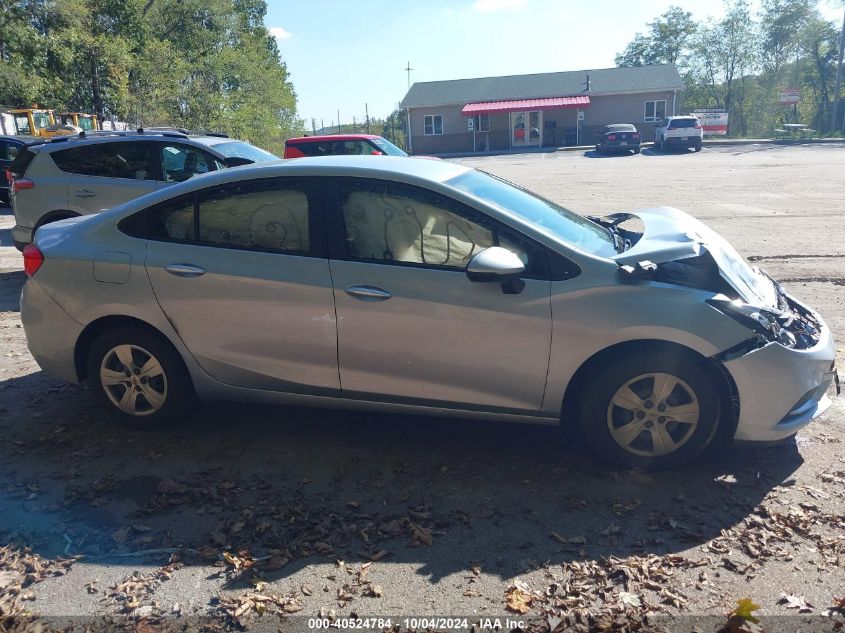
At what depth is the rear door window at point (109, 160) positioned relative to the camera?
8.85 meters

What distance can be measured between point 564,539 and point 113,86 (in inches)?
1342

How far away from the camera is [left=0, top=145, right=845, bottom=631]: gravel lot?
296cm

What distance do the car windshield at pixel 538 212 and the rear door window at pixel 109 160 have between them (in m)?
5.59

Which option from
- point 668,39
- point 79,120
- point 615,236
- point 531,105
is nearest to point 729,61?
point 668,39

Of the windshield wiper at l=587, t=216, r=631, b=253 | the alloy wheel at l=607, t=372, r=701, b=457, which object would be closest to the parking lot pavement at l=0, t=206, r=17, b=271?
the windshield wiper at l=587, t=216, r=631, b=253

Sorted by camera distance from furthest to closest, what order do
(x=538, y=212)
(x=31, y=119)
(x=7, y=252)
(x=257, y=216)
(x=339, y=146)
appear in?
(x=31, y=119)
(x=339, y=146)
(x=7, y=252)
(x=538, y=212)
(x=257, y=216)

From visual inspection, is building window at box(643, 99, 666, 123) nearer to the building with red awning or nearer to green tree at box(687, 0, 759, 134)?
the building with red awning

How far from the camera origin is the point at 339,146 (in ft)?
53.0

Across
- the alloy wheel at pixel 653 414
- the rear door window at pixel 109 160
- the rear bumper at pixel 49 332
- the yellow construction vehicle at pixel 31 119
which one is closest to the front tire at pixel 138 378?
the rear bumper at pixel 49 332

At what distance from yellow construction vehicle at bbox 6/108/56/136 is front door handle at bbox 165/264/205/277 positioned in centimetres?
2606

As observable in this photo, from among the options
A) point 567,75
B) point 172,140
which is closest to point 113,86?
point 172,140

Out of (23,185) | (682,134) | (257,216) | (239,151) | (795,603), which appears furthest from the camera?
(682,134)

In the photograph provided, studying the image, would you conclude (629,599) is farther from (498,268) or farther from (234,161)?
(234,161)

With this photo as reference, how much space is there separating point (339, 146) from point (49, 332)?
1217 cm
